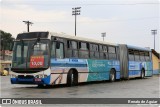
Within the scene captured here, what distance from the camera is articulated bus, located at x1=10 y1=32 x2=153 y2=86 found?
18.6 meters

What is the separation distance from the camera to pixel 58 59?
1948cm

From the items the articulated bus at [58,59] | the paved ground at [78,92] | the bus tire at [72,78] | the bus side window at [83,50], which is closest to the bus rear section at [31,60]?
the articulated bus at [58,59]

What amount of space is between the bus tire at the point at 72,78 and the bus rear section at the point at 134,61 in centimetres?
834

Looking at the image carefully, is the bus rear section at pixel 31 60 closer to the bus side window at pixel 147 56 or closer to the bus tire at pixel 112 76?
the bus tire at pixel 112 76

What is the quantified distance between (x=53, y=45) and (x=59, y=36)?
88 centimetres

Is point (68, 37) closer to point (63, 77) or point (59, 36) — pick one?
point (59, 36)

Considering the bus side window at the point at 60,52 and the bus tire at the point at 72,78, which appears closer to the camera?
the bus side window at the point at 60,52

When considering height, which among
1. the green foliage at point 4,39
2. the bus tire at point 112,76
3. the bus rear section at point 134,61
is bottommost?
the bus tire at point 112,76

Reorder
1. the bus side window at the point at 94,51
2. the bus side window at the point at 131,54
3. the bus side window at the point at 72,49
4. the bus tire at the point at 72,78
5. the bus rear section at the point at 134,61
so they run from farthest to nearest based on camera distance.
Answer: the bus side window at the point at 131,54
the bus rear section at the point at 134,61
the bus side window at the point at 94,51
the bus side window at the point at 72,49
the bus tire at the point at 72,78

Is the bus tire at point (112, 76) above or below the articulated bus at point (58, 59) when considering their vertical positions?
below

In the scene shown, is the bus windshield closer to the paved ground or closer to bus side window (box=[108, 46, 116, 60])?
the paved ground

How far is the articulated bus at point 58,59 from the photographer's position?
18.6 metres

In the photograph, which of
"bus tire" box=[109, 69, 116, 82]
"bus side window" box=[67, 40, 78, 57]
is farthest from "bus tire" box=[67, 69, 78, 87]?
"bus tire" box=[109, 69, 116, 82]

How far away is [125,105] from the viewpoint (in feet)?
39.4
